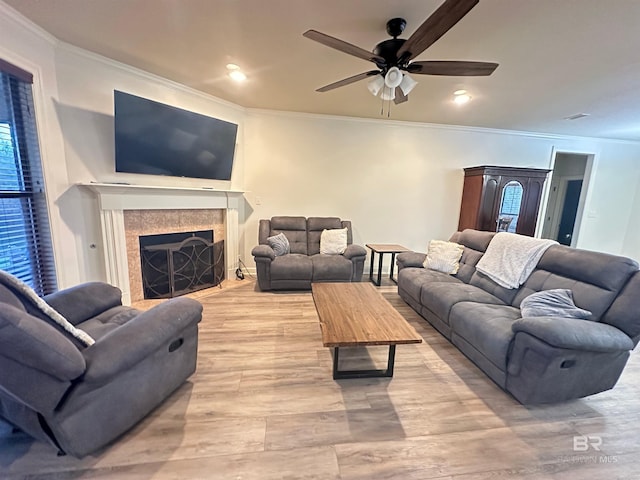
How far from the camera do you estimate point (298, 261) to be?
3682mm

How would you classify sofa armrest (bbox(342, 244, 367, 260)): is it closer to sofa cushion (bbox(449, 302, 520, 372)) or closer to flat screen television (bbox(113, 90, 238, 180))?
sofa cushion (bbox(449, 302, 520, 372))

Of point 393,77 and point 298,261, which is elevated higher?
point 393,77

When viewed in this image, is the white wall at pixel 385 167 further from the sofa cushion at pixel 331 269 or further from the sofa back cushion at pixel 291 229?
the sofa cushion at pixel 331 269

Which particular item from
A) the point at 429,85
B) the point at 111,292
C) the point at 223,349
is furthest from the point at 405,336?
the point at 429,85

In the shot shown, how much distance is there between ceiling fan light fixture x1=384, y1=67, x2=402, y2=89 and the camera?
77.7 inches

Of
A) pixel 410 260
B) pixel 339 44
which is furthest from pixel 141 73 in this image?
pixel 410 260

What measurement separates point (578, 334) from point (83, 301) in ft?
10.4

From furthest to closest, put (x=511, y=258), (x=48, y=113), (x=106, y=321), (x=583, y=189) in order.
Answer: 1. (x=583, y=189)
2. (x=511, y=258)
3. (x=48, y=113)
4. (x=106, y=321)

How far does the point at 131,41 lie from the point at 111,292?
6.94ft

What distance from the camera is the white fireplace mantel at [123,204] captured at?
9.19 ft

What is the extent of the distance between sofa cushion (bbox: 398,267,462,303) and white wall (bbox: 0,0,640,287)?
156cm

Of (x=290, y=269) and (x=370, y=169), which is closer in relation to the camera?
(x=290, y=269)

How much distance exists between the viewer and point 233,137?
149 inches

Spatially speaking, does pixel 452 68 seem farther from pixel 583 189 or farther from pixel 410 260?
pixel 583 189
